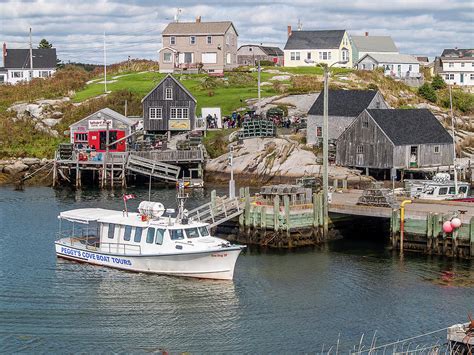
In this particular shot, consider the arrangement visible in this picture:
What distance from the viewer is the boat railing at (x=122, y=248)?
1804 inches

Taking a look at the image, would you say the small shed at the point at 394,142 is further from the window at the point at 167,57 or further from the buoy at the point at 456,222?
the window at the point at 167,57

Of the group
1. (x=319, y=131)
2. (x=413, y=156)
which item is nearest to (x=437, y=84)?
(x=319, y=131)

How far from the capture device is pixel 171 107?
301ft

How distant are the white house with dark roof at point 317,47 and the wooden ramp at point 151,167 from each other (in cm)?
5014

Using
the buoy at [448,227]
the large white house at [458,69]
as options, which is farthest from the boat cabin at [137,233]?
the large white house at [458,69]

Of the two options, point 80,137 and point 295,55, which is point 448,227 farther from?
point 295,55

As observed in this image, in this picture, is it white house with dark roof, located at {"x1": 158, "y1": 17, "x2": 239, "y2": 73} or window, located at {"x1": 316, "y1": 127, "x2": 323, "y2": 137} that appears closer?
window, located at {"x1": 316, "y1": 127, "x2": 323, "y2": 137}

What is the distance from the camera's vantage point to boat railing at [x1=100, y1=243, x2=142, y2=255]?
45.8 metres

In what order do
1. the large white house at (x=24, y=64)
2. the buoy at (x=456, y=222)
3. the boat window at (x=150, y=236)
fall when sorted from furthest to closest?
the large white house at (x=24, y=64) → the buoy at (x=456, y=222) → the boat window at (x=150, y=236)

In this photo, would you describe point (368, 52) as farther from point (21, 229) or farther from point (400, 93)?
point (21, 229)

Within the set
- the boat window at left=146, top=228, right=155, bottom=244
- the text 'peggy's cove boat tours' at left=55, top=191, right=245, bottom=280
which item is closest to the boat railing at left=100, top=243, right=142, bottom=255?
the text 'peggy's cove boat tours' at left=55, top=191, right=245, bottom=280

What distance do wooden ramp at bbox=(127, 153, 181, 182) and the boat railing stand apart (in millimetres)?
34016

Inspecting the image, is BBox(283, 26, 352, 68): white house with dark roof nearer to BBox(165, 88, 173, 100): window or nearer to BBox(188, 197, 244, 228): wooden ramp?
BBox(165, 88, 173, 100): window

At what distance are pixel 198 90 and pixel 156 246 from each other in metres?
64.2
